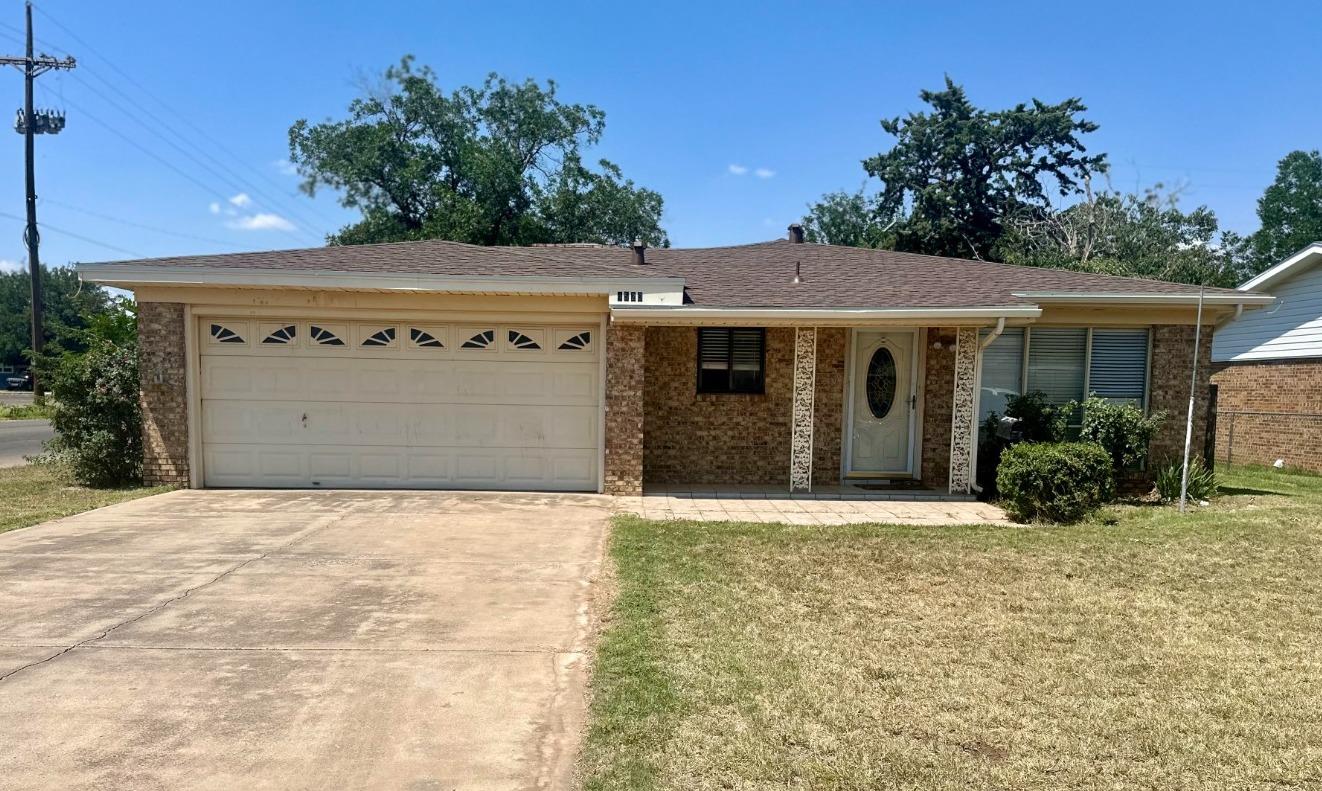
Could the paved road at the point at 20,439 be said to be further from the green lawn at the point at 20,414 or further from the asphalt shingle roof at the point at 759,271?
the asphalt shingle roof at the point at 759,271

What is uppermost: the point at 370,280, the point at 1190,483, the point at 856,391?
the point at 370,280

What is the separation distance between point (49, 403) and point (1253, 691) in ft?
44.0

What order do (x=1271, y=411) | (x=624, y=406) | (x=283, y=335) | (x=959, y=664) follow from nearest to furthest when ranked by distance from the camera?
(x=959, y=664) < (x=624, y=406) < (x=283, y=335) < (x=1271, y=411)

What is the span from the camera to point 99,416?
9.52 meters

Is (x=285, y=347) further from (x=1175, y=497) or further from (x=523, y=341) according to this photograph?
(x=1175, y=497)

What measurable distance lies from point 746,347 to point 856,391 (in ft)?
5.63

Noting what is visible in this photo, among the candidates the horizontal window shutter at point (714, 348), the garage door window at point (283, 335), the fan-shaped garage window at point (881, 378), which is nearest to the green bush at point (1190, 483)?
the fan-shaped garage window at point (881, 378)

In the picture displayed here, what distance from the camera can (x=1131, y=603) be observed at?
17.5 ft

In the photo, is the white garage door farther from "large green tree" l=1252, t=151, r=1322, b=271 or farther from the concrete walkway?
"large green tree" l=1252, t=151, r=1322, b=271

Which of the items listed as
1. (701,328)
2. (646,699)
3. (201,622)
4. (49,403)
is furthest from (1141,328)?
(49,403)

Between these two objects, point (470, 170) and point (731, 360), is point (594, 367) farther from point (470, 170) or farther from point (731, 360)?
point (470, 170)

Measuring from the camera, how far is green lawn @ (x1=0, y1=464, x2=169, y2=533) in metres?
7.87

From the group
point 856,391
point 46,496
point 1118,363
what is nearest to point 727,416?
point 856,391

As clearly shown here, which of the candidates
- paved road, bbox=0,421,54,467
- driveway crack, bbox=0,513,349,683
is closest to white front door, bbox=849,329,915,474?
driveway crack, bbox=0,513,349,683
